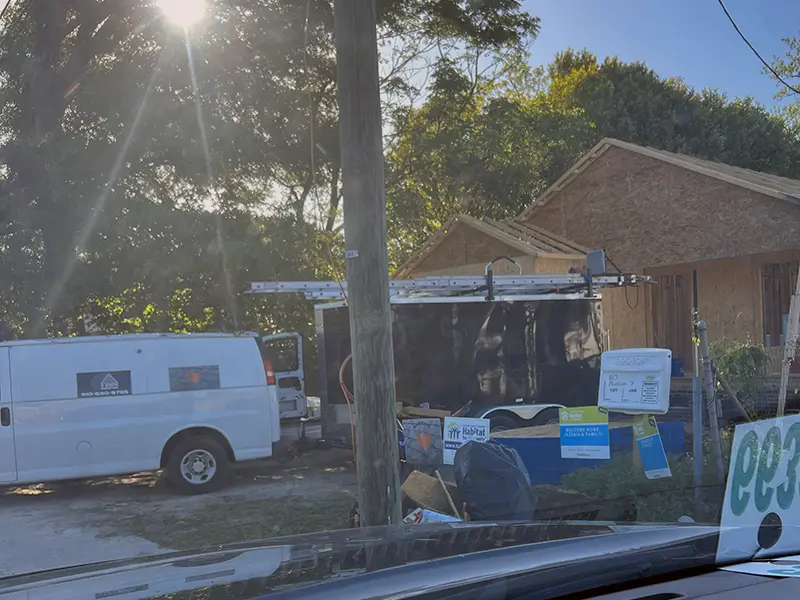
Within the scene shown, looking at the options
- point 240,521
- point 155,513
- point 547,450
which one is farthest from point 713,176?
point 155,513

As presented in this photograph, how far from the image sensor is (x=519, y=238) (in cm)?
1805

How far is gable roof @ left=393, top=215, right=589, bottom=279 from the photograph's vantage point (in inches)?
671

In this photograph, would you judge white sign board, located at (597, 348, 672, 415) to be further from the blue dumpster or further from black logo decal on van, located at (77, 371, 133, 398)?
black logo decal on van, located at (77, 371, 133, 398)

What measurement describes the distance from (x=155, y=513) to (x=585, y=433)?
5024 mm

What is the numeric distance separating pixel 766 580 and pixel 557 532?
778mm

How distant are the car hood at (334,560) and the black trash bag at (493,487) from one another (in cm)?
312

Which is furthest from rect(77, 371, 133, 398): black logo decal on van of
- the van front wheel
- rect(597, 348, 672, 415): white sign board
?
rect(597, 348, 672, 415): white sign board

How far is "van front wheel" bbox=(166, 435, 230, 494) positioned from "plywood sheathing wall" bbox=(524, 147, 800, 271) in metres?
11.2

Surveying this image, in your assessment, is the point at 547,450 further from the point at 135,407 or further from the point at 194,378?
the point at 135,407

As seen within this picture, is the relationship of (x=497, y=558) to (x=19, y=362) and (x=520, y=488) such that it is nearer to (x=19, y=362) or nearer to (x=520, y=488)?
(x=520, y=488)

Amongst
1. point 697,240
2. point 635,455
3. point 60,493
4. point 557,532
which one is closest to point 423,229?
point 697,240

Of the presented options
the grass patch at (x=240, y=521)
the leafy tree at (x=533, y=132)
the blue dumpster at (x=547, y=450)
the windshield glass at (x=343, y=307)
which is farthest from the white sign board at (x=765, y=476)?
the leafy tree at (x=533, y=132)

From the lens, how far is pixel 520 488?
20.1ft

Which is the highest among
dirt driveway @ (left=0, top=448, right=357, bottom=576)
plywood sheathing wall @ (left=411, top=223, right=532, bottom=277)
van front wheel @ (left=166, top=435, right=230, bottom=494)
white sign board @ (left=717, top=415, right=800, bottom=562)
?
plywood sheathing wall @ (left=411, top=223, right=532, bottom=277)
